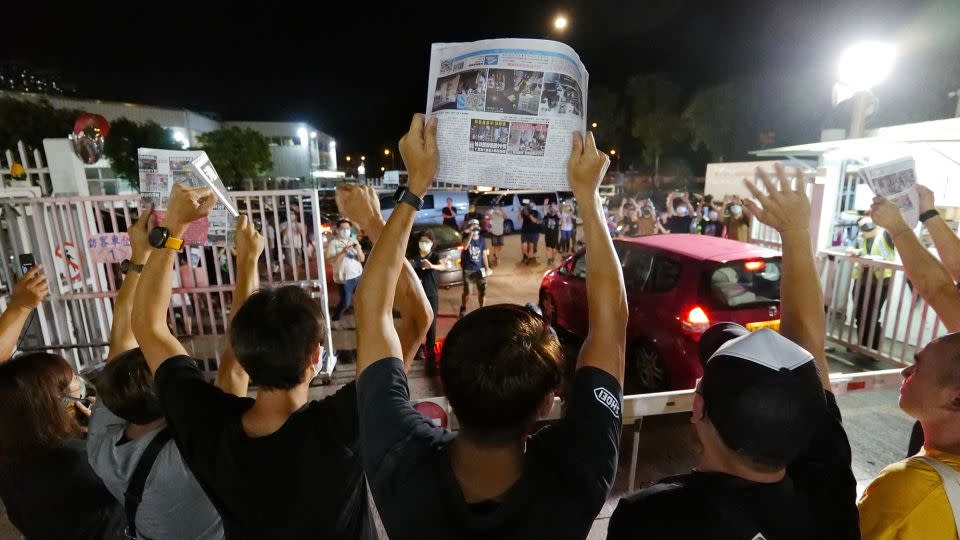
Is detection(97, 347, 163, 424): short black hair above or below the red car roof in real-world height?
above

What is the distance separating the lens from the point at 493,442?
1085 millimetres

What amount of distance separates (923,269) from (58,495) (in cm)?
375

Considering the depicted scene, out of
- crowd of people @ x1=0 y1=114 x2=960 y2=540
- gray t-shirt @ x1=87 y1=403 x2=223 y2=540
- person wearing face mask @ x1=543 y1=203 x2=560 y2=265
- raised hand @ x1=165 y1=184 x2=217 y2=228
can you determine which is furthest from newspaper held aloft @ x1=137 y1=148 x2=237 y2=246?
person wearing face mask @ x1=543 y1=203 x2=560 y2=265

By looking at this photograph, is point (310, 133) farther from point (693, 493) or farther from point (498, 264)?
point (693, 493)

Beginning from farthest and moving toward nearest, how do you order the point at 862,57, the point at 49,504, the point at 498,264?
the point at 498,264 < the point at 862,57 < the point at 49,504

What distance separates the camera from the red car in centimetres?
471

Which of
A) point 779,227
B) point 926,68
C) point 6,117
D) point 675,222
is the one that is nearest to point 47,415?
point 779,227

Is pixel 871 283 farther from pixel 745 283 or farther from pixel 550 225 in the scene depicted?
pixel 550 225

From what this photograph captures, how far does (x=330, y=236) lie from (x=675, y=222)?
8.06 metres

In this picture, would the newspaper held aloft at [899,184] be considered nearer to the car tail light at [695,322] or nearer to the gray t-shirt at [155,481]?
the car tail light at [695,322]

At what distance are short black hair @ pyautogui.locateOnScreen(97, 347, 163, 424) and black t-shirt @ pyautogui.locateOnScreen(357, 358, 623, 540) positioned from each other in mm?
963

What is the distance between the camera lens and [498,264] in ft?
43.7

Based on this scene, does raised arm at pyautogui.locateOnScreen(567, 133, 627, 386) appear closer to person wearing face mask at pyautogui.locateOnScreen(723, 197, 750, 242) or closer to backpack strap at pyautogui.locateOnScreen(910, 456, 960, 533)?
backpack strap at pyautogui.locateOnScreen(910, 456, 960, 533)

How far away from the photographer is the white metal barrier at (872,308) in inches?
231
